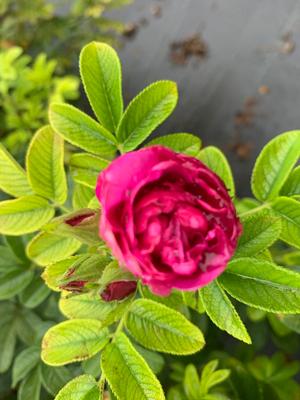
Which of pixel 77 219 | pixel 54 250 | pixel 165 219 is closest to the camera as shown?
pixel 165 219

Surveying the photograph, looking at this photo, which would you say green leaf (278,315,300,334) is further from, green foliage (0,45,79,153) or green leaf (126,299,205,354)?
green foliage (0,45,79,153)

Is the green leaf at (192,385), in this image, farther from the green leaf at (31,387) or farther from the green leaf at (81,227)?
the green leaf at (81,227)

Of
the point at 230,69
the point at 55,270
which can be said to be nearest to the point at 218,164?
the point at 55,270

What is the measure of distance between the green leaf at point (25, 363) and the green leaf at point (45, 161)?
0.32 meters

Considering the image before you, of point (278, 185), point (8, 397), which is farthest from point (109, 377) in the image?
point (8, 397)

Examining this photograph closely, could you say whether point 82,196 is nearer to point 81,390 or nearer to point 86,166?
point 86,166

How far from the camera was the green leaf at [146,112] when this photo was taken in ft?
2.29

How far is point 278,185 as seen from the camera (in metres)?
0.71

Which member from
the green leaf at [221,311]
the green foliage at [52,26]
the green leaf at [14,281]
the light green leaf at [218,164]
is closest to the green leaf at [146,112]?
the light green leaf at [218,164]

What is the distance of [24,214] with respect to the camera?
29.4 inches

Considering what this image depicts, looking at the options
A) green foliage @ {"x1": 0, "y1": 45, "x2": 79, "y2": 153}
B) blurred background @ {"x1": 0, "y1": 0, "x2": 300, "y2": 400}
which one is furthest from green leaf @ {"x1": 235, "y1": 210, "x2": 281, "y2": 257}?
green foliage @ {"x1": 0, "y1": 45, "x2": 79, "y2": 153}

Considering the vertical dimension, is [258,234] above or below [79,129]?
below

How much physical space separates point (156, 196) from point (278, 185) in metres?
0.30

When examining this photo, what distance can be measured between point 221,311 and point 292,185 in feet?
0.68
